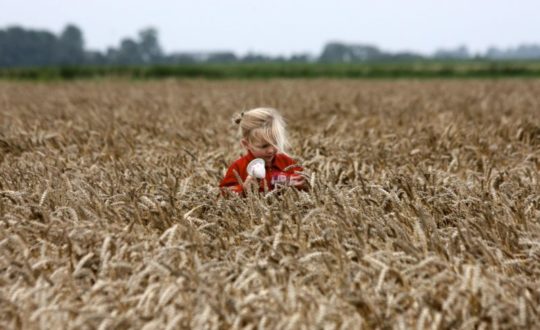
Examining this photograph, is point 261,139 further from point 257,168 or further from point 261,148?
point 257,168

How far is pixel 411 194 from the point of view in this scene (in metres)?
4.46

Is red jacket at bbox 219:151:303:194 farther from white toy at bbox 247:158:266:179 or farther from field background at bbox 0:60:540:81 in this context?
field background at bbox 0:60:540:81

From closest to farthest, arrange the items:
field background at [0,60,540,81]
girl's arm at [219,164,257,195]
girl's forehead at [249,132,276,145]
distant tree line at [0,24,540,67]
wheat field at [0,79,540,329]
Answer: wheat field at [0,79,540,329] < girl's arm at [219,164,257,195] < girl's forehead at [249,132,276,145] < field background at [0,60,540,81] < distant tree line at [0,24,540,67]

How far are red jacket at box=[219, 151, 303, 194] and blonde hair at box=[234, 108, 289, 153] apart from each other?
181 mm

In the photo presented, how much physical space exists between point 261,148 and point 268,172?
0.20m

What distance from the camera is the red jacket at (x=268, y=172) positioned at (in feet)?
15.6

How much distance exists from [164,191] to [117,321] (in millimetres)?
1877

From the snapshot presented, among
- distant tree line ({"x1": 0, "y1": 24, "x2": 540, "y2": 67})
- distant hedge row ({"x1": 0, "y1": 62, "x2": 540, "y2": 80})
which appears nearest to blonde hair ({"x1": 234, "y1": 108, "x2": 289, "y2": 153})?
distant hedge row ({"x1": 0, "y1": 62, "x2": 540, "y2": 80})

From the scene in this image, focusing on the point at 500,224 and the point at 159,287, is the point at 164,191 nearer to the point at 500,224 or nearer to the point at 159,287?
the point at 159,287

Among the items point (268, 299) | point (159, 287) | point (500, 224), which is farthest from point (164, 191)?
point (500, 224)

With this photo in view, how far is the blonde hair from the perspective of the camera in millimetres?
4672

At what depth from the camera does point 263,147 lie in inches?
187

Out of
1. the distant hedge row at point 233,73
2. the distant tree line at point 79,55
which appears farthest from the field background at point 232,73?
the distant tree line at point 79,55

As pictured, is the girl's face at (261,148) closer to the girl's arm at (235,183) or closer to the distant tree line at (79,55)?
the girl's arm at (235,183)
